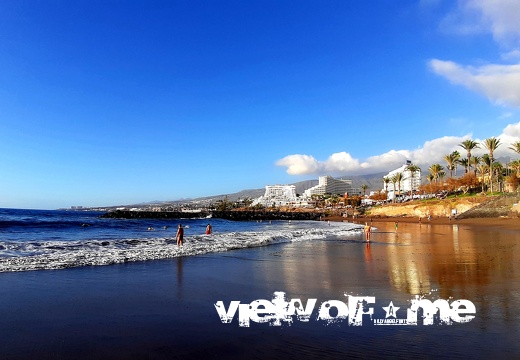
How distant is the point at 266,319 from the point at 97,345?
3.11 meters

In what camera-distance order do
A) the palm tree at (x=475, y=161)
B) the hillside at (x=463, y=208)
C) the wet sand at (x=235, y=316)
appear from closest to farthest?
the wet sand at (x=235, y=316) < the hillside at (x=463, y=208) < the palm tree at (x=475, y=161)

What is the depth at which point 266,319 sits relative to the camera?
6.93 meters

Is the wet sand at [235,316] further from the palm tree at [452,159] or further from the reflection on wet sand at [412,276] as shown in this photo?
the palm tree at [452,159]

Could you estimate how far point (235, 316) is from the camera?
7.20 meters

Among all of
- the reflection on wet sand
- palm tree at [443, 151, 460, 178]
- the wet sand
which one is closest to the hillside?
palm tree at [443, 151, 460, 178]

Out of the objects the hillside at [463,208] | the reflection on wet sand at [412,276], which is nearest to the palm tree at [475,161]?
the hillside at [463,208]

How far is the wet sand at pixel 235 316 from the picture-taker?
534 centimetres

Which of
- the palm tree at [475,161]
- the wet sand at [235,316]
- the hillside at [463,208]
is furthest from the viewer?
the palm tree at [475,161]

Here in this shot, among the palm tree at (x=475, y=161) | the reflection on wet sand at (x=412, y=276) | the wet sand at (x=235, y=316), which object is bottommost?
the reflection on wet sand at (x=412, y=276)

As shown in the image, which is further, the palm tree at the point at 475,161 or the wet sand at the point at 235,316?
the palm tree at the point at 475,161

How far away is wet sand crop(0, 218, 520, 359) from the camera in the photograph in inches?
210

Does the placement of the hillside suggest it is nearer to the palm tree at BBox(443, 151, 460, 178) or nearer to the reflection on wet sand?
the palm tree at BBox(443, 151, 460, 178)

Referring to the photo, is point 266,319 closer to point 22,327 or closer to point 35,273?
point 22,327

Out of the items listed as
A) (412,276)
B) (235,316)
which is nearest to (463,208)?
(412,276)
